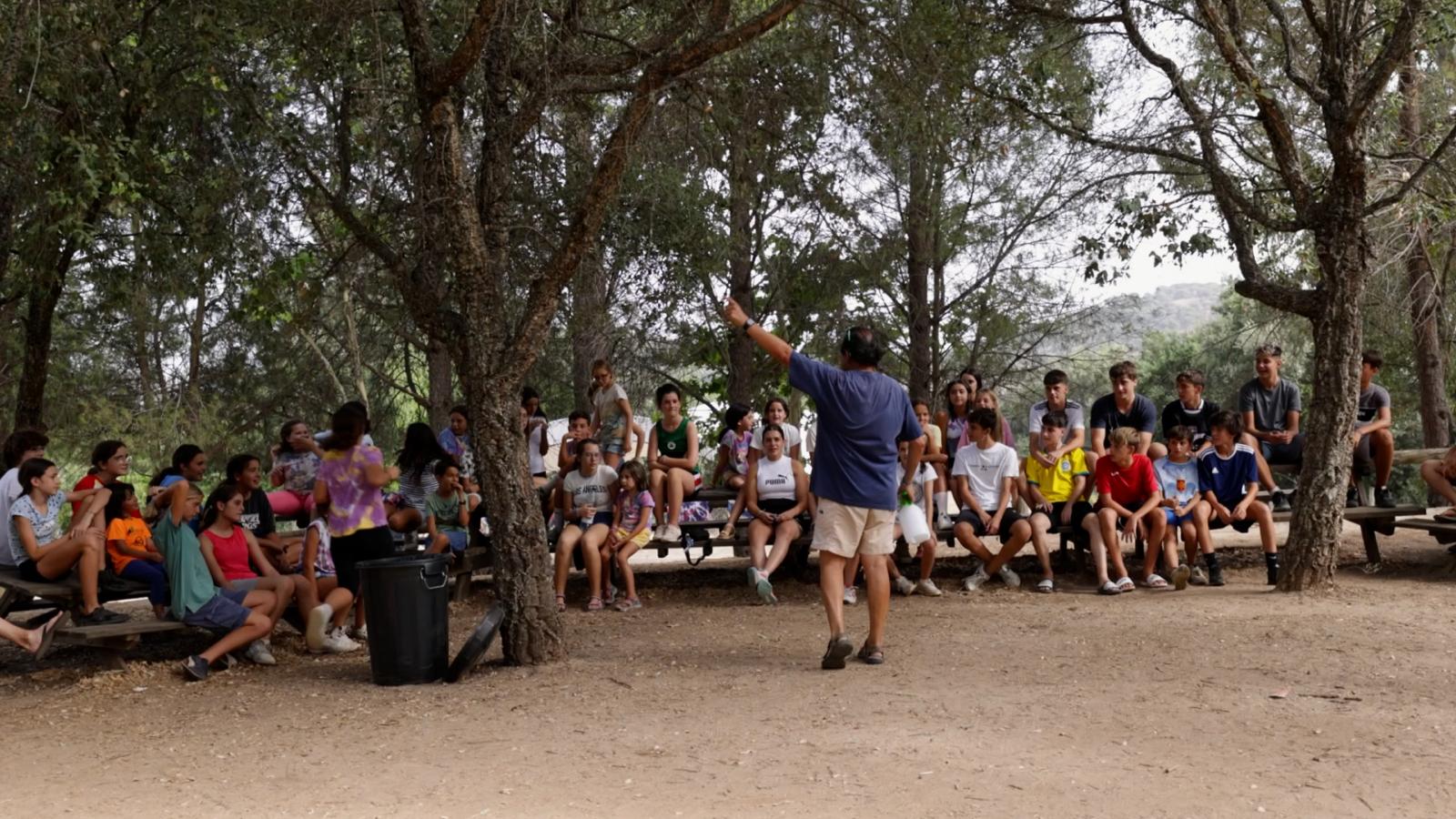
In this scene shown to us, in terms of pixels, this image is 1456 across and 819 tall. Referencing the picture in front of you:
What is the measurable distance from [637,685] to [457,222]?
2.83m

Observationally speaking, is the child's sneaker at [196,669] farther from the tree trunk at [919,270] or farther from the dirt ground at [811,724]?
the tree trunk at [919,270]

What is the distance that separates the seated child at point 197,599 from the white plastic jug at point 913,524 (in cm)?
440

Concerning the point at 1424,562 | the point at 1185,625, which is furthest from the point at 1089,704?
the point at 1424,562

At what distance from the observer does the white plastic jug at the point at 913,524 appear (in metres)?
9.40

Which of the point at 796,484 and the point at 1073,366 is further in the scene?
the point at 1073,366

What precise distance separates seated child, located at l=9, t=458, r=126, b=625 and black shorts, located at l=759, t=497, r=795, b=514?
475 cm

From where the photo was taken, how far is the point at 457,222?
769cm

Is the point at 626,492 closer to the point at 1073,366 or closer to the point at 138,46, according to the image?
the point at 138,46

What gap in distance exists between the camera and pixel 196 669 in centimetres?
801

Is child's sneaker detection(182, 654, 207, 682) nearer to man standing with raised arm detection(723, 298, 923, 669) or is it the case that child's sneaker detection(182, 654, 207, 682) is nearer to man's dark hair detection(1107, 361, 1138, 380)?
man standing with raised arm detection(723, 298, 923, 669)

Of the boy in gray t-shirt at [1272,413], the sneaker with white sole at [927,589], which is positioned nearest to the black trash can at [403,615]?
the sneaker with white sole at [927,589]

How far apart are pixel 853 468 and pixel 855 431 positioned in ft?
0.67

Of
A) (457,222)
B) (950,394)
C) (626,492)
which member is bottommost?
(626,492)

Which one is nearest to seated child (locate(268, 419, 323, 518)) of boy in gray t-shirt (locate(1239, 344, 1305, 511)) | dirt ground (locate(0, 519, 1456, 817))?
dirt ground (locate(0, 519, 1456, 817))
